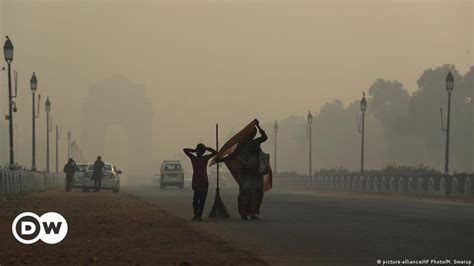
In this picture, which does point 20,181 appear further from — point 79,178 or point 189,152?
point 189,152

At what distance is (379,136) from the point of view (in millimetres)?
198125

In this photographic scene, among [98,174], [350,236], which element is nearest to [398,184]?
[98,174]

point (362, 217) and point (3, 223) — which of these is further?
point (362, 217)

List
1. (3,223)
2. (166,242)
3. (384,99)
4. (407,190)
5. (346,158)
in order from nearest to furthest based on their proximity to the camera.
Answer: (166,242), (3,223), (407,190), (384,99), (346,158)

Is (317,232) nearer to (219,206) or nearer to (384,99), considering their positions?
(219,206)

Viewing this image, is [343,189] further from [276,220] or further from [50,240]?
[50,240]

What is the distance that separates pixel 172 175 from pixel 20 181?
29.3 metres

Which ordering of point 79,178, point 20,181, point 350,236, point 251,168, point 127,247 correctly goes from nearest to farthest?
point 127,247
point 350,236
point 251,168
point 20,181
point 79,178

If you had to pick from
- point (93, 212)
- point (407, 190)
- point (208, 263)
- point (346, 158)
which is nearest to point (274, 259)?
point (208, 263)

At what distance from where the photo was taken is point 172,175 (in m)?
77.4

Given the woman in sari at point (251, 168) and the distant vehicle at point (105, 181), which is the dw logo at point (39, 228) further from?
the distant vehicle at point (105, 181)

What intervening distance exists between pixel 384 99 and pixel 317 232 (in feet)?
512

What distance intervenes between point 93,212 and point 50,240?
36.3ft

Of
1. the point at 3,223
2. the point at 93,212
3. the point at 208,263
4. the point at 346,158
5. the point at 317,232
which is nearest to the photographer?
the point at 208,263
